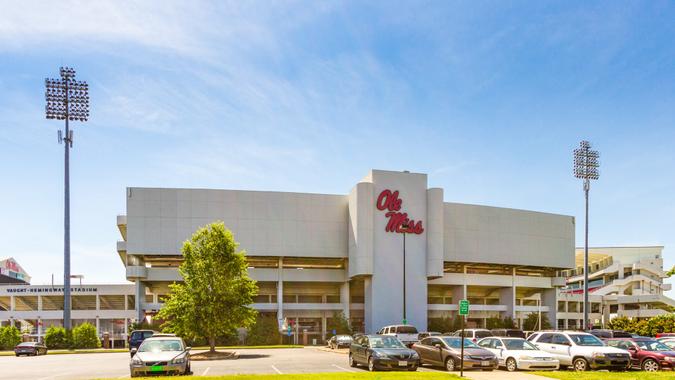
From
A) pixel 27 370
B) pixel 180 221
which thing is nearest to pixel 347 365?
pixel 27 370

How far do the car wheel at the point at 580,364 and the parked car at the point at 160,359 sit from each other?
1622 cm

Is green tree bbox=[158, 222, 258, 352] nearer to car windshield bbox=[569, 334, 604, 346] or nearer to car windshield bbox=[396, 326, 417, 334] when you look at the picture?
car windshield bbox=[396, 326, 417, 334]

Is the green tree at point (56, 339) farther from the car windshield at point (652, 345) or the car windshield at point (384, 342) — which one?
the car windshield at point (652, 345)

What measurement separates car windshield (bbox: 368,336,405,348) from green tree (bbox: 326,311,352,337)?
1571 inches

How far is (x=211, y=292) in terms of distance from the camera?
41781mm

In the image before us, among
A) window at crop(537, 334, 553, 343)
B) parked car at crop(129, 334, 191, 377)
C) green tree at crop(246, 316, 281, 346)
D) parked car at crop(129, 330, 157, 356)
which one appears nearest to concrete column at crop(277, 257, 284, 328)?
green tree at crop(246, 316, 281, 346)

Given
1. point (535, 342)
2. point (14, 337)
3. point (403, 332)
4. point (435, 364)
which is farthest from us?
point (14, 337)

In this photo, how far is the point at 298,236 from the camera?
69.1 m

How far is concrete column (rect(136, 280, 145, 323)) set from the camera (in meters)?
66.7

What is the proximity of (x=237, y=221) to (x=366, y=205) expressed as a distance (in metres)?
14.2

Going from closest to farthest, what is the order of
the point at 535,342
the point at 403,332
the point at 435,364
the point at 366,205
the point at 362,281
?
the point at 435,364, the point at 535,342, the point at 403,332, the point at 366,205, the point at 362,281

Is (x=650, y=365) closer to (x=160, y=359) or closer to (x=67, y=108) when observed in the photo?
(x=160, y=359)

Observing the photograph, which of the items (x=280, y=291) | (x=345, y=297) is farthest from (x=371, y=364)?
(x=345, y=297)

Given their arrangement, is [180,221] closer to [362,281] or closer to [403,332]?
[362,281]
